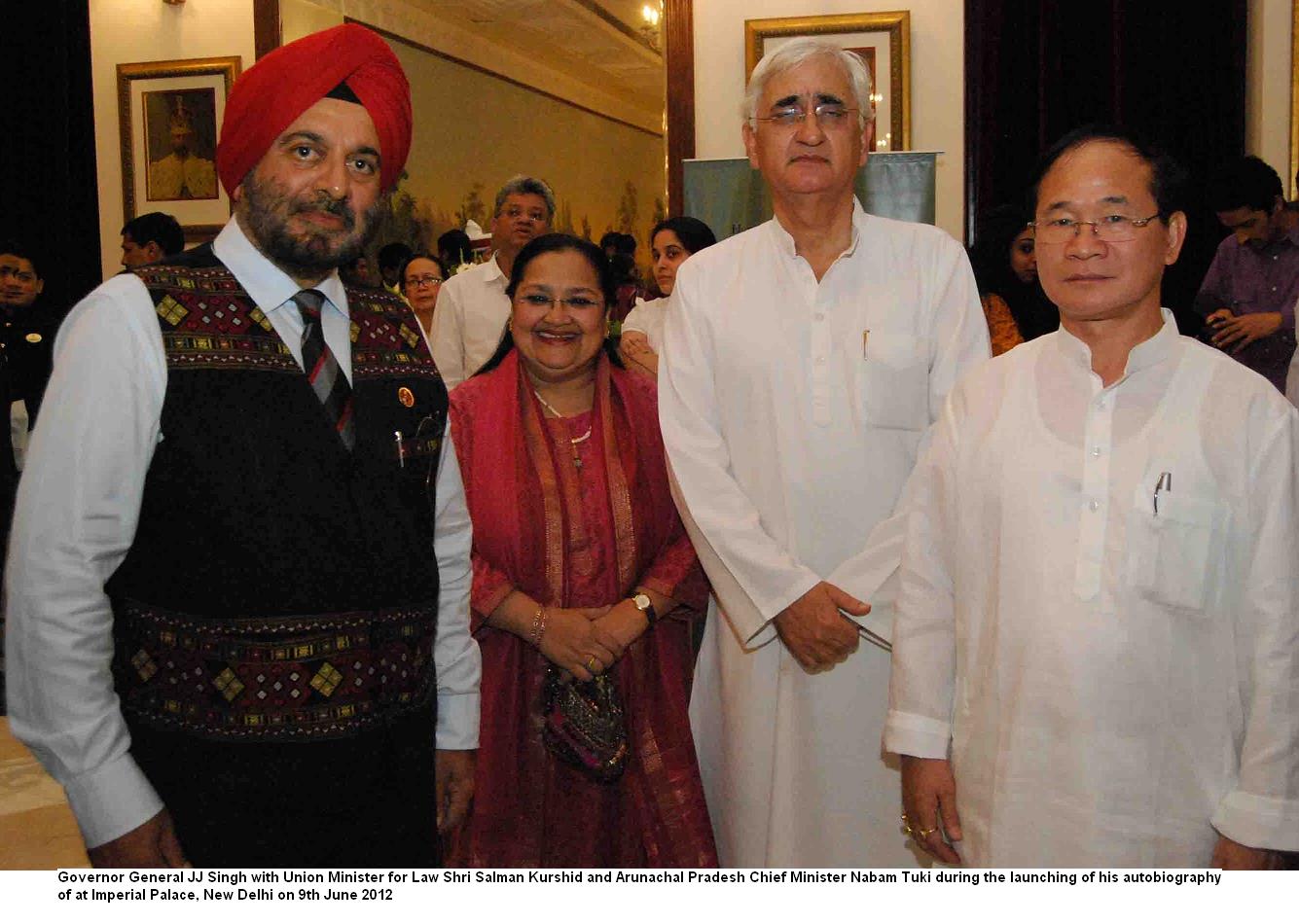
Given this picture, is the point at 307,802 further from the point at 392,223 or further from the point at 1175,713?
the point at 392,223

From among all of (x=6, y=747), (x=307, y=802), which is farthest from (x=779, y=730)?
(x=6, y=747)

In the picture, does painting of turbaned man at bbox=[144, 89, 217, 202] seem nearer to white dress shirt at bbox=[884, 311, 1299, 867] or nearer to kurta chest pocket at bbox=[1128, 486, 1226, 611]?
white dress shirt at bbox=[884, 311, 1299, 867]

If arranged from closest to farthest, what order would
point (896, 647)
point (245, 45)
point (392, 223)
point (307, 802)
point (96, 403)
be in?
1. point (96, 403)
2. point (307, 802)
3. point (896, 647)
4. point (245, 45)
5. point (392, 223)

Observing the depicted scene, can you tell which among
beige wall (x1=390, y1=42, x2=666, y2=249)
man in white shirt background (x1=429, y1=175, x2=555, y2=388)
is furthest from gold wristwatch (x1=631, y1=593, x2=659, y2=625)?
beige wall (x1=390, y1=42, x2=666, y2=249)

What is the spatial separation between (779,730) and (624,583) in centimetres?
46

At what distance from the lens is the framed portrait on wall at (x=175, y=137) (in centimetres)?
617

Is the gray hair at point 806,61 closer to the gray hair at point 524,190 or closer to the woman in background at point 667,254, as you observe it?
the woman in background at point 667,254

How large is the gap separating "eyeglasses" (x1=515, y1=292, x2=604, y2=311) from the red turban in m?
0.95

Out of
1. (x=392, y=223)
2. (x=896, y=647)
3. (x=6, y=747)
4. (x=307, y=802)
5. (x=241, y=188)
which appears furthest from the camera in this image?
(x=392, y=223)

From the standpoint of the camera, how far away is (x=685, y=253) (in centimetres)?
429

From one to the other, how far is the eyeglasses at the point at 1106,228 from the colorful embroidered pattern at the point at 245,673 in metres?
1.16

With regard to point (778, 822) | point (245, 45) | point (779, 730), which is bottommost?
point (778, 822)

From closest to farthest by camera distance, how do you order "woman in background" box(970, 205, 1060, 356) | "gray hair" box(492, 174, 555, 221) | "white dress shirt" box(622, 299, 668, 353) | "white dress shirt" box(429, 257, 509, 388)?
"woman in background" box(970, 205, 1060, 356), "white dress shirt" box(622, 299, 668, 353), "gray hair" box(492, 174, 555, 221), "white dress shirt" box(429, 257, 509, 388)

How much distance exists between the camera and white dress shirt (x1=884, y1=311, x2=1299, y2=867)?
5.08 ft
